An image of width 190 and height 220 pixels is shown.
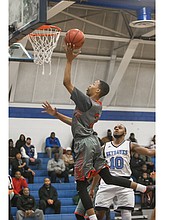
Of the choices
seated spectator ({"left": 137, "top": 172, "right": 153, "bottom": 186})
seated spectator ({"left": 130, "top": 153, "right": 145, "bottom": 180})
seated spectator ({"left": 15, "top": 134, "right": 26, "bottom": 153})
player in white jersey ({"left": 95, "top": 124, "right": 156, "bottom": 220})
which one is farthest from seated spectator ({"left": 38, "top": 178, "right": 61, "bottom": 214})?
player in white jersey ({"left": 95, "top": 124, "right": 156, "bottom": 220})

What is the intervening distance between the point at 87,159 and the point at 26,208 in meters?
7.15

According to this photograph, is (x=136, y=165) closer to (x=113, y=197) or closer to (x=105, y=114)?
(x=105, y=114)

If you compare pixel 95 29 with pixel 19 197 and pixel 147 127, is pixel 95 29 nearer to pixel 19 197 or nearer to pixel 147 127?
pixel 147 127

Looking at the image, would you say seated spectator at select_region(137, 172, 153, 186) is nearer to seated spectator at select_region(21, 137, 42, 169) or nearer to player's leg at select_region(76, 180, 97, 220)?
seated spectator at select_region(21, 137, 42, 169)

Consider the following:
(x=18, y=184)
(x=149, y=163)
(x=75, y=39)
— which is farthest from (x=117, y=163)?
(x=149, y=163)

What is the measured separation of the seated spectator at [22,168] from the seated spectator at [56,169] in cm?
64

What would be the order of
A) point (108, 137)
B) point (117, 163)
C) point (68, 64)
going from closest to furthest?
point (68, 64), point (117, 163), point (108, 137)

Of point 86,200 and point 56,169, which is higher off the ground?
point 86,200

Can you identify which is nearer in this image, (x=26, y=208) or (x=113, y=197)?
(x=113, y=197)

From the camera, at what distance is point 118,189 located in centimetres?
623

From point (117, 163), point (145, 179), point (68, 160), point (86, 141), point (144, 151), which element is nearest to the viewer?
point (86, 141)

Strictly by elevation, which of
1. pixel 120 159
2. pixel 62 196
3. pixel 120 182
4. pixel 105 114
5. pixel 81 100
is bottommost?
pixel 62 196
